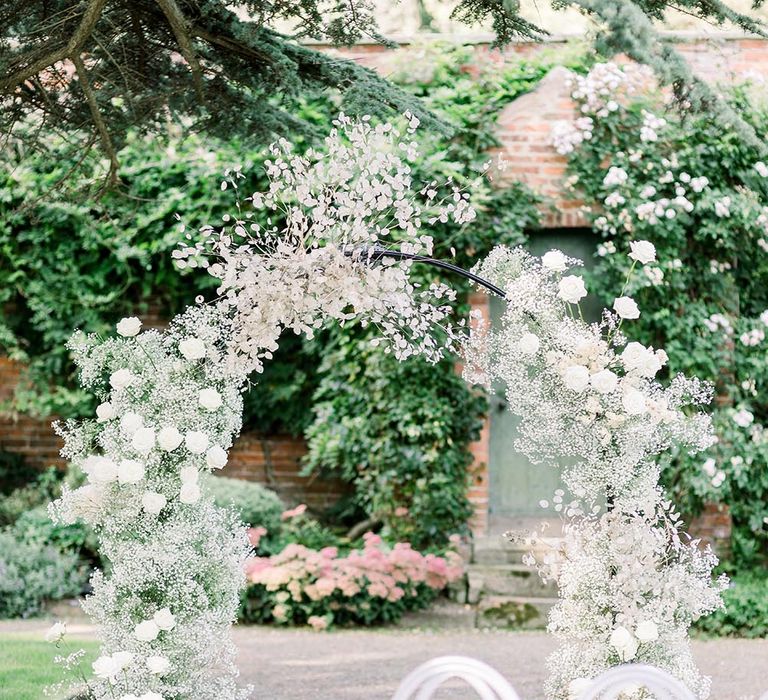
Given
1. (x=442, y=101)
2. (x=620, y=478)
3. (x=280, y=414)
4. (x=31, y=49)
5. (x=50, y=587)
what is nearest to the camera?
(x=620, y=478)

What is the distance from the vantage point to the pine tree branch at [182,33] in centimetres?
437

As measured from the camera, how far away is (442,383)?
7.93m

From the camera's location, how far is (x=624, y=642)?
371 cm

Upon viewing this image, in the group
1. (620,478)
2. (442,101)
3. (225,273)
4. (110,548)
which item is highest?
(442,101)

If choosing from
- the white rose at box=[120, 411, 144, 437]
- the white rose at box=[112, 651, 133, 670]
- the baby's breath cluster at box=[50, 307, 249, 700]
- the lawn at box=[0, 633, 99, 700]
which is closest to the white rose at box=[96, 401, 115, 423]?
the baby's breath cluster at box=[50, 307, 249, 700]

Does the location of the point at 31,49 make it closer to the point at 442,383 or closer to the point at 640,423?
the point at 640,423

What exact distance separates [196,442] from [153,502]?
267 millimetres

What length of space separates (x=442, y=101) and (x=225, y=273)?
4.78m

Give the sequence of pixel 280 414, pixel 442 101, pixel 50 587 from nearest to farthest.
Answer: pixel 50 587 < pixel 442 101 < pixel 280 414

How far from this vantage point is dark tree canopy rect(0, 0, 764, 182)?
4.42 meters

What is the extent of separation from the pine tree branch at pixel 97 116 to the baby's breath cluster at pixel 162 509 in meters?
1.50

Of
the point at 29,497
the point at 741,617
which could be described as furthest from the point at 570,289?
the point at 29,497

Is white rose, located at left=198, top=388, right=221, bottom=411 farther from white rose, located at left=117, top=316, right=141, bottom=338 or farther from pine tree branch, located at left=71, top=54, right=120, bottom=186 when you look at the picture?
pine tree branch, located at left=71, top=54, right=120, bottom=186

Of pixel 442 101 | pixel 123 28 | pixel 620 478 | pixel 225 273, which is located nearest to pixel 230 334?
pixel 225 273
